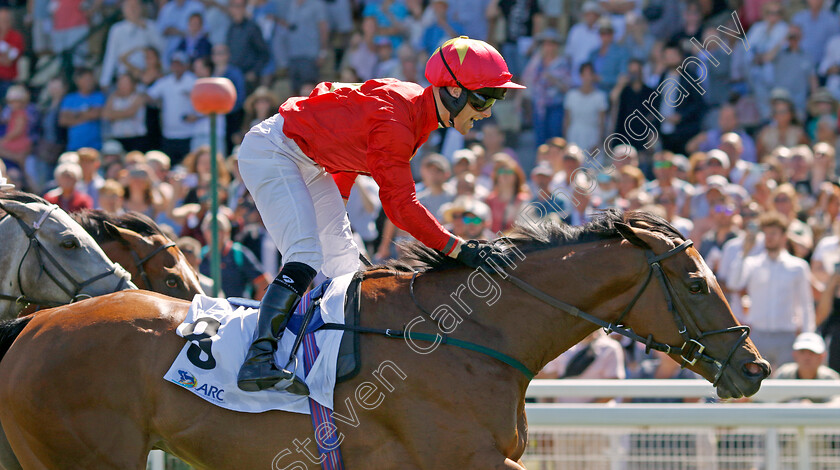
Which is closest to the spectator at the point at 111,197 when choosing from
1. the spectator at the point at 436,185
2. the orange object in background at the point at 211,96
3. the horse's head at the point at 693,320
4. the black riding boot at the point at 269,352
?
the orange object in background at the point at 211,96

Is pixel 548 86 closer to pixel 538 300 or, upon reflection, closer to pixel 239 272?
pixel 239 272

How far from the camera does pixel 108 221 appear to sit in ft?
20.3

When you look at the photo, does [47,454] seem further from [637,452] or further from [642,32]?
[642,32]

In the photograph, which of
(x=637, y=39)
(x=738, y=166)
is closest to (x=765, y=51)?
(x=637, y=39)

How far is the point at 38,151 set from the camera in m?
12.9

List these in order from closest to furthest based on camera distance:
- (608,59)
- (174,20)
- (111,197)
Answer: (111,197)
(608,59)
(174,20)

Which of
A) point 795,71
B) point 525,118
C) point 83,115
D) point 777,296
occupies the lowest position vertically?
point 83,115

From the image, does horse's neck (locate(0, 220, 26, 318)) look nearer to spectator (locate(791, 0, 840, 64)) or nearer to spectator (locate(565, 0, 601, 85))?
spectator (locate(565, 0, 601, 85))

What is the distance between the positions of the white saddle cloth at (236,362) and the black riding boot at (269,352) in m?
0.05

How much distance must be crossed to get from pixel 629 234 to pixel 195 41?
382 inches

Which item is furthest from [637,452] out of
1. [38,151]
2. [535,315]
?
[38,151]

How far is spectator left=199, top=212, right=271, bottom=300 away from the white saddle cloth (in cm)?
383

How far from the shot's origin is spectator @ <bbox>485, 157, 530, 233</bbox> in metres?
9.42

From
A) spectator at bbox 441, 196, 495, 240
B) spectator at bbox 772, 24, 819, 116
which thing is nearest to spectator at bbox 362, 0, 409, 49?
spectator at bbox 772, 24, 819, 116
